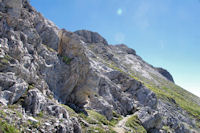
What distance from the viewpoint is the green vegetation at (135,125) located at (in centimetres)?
4319

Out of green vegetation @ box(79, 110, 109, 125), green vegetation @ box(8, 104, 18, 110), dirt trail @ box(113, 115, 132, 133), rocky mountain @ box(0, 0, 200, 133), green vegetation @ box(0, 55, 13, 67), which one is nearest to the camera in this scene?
green vegetation @ box(8, 104, 18, 110)

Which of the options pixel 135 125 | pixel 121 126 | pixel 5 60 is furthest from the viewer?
pixel 135 125

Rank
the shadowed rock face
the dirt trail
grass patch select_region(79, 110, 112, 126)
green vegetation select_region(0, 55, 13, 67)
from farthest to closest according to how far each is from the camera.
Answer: the shadowed rock face → the dirt trail → grass patch select_region(79, 110, 112, 126) → green vegetation select_region(0, 55, 13, 67)

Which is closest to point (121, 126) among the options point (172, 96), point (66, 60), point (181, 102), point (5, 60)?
point (66, 60)

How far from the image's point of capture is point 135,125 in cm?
4594

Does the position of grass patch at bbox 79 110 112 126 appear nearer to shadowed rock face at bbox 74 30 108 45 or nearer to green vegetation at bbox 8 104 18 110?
green vegetation at bbox 8 104 18 110

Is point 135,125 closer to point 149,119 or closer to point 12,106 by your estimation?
point 149,119

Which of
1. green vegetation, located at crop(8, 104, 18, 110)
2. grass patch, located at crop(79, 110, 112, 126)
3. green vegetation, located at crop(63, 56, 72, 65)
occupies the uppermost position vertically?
green vegetation, located at crop(63, 56, 72, 65)

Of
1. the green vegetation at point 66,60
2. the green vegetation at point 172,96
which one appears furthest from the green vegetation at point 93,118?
the green vegetation at point 172,96

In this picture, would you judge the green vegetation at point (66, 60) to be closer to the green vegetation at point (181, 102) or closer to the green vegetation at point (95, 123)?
the green vegetation at point (95, 123)

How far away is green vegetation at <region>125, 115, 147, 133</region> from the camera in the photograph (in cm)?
4319

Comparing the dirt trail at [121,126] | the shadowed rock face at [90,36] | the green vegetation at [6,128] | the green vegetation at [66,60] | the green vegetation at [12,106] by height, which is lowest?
the dirt trail at [121,126]

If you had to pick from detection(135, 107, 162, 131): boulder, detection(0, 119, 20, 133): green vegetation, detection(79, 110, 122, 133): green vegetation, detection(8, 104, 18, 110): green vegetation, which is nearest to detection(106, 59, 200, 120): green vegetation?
detection(135, 107, 162, 131): boulder

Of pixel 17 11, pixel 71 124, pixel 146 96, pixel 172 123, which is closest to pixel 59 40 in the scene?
pixel 17 11
